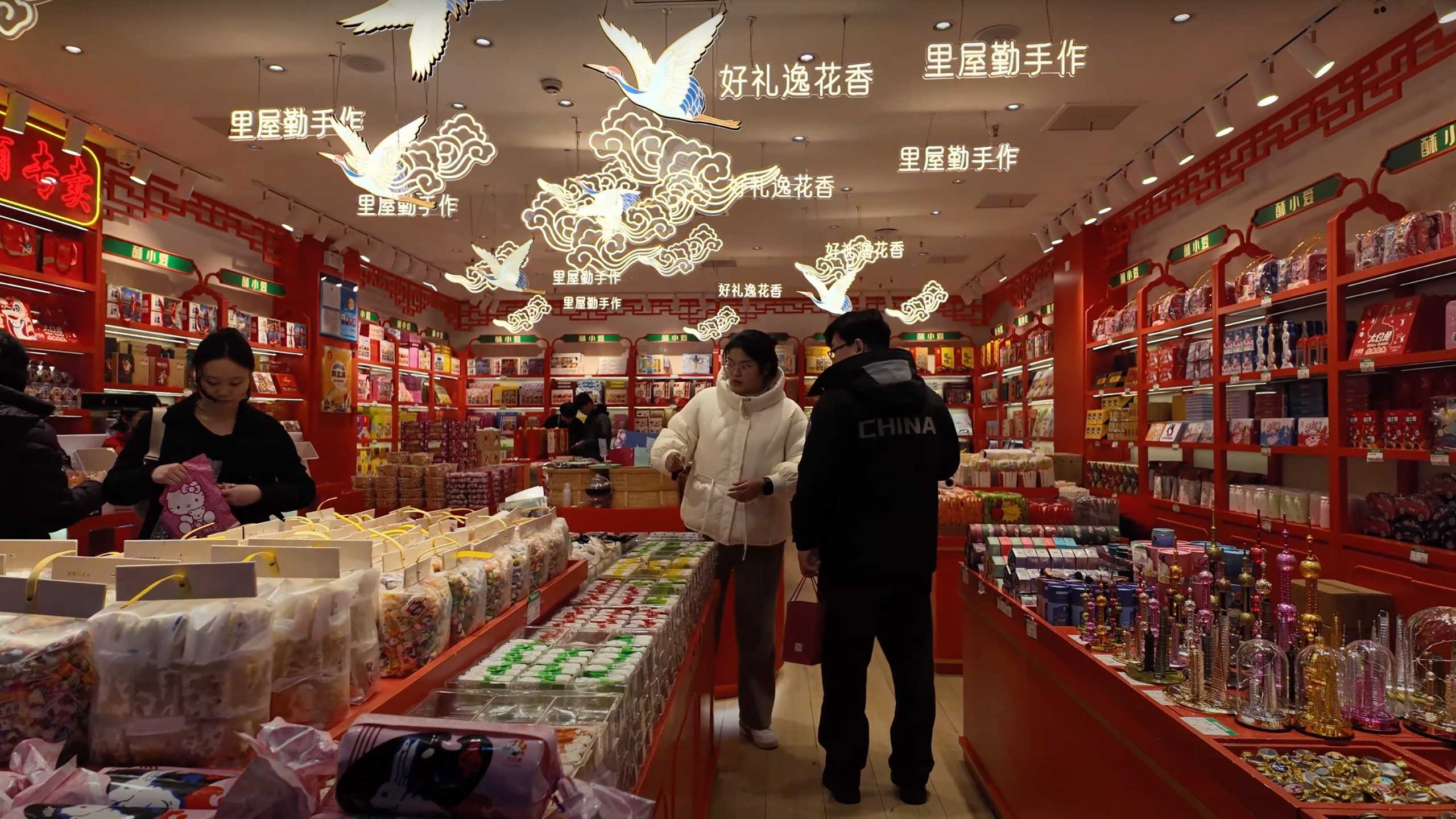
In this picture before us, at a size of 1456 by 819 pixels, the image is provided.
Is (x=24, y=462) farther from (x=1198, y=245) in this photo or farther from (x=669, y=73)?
(x=1198, y=245)

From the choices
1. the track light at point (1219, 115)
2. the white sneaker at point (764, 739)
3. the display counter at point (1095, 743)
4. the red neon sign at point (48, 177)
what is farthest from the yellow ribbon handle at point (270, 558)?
the track light at point (1219, 115)

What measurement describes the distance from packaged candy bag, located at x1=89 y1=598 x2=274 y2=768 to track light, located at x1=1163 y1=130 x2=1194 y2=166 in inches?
259

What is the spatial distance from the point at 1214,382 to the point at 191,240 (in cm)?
862

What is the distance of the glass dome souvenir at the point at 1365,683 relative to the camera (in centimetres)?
169

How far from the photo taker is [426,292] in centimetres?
1232

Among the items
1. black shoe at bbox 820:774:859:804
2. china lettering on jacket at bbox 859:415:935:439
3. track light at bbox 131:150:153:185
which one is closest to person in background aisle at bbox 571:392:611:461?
track light at bbox 131:150:153:185

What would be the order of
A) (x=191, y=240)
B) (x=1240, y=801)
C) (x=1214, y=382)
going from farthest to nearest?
(x=191, y=240) → (x=1214, y=382) → (x=1240, y=801)

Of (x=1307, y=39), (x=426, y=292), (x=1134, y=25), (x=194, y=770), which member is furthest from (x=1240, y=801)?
(x=426, y=292)

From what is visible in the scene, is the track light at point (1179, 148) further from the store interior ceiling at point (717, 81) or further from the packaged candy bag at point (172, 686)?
the packaged candy bag at point (172, 686)

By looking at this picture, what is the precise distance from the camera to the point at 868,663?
299cm

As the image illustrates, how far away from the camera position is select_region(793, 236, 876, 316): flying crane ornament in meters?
6.94

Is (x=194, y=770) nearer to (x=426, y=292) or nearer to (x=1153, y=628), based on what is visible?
(x=1153, y=628)

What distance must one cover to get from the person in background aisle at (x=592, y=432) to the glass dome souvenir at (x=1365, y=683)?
283 inches

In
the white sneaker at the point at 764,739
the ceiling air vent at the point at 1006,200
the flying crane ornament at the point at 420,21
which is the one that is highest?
the ceiling air vent at the point at 1006,200
